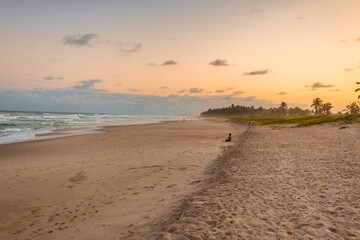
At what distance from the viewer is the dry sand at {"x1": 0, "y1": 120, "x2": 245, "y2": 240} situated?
6.27m

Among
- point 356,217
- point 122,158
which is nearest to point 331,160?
point 356,217

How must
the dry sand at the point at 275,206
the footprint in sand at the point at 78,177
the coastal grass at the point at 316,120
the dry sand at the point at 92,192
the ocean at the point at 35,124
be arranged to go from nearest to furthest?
1. the dry sand at the point at 275,206
2. the dry sand at the point at 92,192
3. the footprint in sand at the point at 78,177
4. the ocean at the point at 35,124
5. the coastal grass at the point at 316,120

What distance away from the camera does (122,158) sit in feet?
49.9

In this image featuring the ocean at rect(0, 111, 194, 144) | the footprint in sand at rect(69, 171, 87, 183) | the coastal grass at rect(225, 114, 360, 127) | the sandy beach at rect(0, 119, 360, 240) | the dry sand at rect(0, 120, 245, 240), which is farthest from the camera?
the coastal grass at rect(225, 114, 360, 127)

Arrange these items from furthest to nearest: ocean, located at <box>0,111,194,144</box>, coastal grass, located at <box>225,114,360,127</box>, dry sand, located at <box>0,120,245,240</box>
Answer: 1. coastal grass, located at <box>225,114,360,127</box>
2. ocean, located at <box>0,111,194,144</box>
3. dry sand, located at <box>0,120,245,240</box>

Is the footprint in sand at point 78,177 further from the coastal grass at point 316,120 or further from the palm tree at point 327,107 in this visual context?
the palm tree at point 327,107

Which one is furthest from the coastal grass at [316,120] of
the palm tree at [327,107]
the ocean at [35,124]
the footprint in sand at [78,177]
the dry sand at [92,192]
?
the palm tree at [327,107]

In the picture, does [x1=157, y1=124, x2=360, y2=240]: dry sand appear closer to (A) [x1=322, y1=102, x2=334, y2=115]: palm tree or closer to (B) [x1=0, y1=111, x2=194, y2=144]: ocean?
(B) [x1=0, y1=111, x2=194, y2=144]: ocean

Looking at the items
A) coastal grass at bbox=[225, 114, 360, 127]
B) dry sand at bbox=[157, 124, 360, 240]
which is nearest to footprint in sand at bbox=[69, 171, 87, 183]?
dry sand at bbox=[157, 124, 360, 240]

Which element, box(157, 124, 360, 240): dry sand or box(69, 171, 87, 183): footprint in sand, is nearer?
box(157, 124, 360, 240): dry sand

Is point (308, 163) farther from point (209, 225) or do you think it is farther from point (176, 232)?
point (176, 232)

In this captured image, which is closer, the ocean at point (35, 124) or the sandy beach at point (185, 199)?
the sandy beach at point (185, 199)

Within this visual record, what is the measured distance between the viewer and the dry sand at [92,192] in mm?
6273

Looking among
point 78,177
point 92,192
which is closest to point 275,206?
point 92,192
